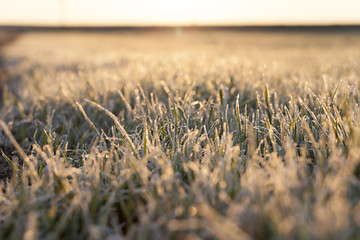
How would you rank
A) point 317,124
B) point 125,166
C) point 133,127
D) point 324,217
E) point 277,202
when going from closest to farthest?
point 324,217, point 277,202, point 125,166, point 317,124, point 133,127

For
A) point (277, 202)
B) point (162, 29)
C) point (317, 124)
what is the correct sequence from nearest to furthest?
point (277, 202) < point (317, 124) < point (162, 29)

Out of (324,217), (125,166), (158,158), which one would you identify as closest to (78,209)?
(125,166)

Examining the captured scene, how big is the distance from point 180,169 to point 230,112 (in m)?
0.77

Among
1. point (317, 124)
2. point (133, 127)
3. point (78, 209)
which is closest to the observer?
point (78, 209)

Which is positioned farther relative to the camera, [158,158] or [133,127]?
[133,127]

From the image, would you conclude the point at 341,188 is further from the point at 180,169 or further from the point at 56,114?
the point at 56,114

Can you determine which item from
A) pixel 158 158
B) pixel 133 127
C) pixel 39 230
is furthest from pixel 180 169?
pixel 133 127

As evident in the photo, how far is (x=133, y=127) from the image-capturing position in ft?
6.17

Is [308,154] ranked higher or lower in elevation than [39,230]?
higher

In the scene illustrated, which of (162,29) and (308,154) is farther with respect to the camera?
(162,29)

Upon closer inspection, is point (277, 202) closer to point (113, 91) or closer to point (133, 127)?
point (133, 127)

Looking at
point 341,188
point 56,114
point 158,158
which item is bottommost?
point 56,114

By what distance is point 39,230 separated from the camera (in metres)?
0.93

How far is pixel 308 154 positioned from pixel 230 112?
66 centimetres
